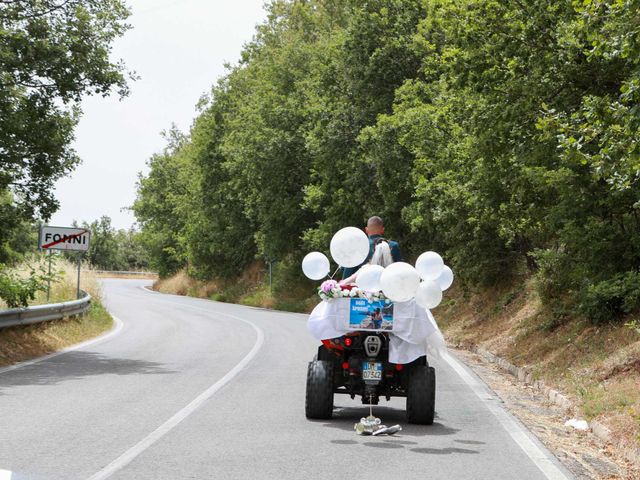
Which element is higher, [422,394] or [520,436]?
[422,394]

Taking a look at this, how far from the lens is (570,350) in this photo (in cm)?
1509

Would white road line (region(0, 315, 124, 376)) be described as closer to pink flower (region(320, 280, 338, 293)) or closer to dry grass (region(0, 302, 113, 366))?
dry grass (region(0, 302, 113, 366))

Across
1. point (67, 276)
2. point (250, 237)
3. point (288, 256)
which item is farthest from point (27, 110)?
point (250, 237)

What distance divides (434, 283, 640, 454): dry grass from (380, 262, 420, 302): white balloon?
104 inches

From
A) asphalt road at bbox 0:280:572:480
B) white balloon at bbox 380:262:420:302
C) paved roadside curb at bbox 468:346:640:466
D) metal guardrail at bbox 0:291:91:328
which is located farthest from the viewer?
metal guardrail at bbox 0:291:91:328

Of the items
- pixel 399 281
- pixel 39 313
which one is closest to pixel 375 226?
pixel 399 281

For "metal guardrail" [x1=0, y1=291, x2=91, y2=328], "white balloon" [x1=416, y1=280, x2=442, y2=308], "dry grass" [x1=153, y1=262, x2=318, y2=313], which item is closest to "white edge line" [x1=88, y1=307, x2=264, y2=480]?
"white balloon" [x1=416, y1=280, x2=442, y2=308]

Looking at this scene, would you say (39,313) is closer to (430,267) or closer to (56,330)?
(56,330)

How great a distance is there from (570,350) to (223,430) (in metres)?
8.22

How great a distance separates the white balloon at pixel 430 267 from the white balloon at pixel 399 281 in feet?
2.20

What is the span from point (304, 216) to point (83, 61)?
27.6 meters

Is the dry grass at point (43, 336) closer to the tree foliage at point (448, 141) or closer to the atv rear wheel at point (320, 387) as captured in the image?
the atv rear wheel at point (320, 387)

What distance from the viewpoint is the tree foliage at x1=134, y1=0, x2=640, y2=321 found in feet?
46.6

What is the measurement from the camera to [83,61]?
56.2ft
